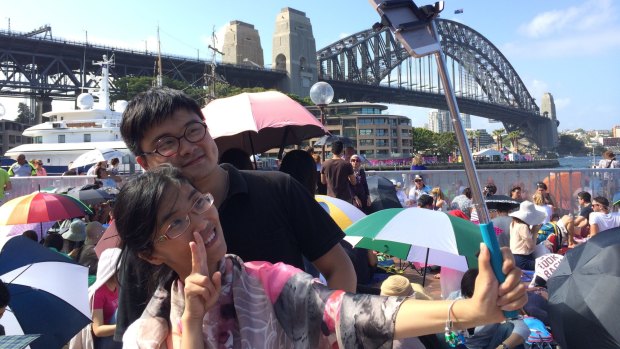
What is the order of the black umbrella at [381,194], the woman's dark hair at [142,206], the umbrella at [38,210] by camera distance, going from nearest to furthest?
the woman's dark hair at [142,206]
the umbrella at [38,210]
the black umbrella at [381,194]

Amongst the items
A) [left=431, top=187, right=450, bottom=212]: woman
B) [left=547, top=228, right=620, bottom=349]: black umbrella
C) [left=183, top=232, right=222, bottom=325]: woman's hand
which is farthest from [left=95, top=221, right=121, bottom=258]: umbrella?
[left=431, top=187, right=450, bottom=212]: woman

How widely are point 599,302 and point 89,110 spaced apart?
109ft

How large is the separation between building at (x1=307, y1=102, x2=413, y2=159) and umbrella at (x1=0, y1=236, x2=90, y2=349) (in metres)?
59.1

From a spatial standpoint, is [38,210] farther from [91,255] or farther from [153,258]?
[153,258]

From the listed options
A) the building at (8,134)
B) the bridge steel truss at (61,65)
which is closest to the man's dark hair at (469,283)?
the bridge steel truss at (61,65)

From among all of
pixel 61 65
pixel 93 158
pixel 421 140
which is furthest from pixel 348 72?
pixel 93 158

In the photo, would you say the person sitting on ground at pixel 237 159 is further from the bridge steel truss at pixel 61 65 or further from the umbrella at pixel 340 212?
the bridge steel truss at pixel 61 65

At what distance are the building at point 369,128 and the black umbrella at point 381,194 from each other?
53429mm

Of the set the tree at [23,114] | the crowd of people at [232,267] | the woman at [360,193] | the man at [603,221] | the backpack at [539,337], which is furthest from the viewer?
the tree at [23,114]

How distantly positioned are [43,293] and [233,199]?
4.89 ft

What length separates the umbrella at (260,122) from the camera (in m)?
3.20

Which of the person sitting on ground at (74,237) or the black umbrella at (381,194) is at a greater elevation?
the black umbrella at (381,194)

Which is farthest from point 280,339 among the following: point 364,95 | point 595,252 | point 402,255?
point 364,95

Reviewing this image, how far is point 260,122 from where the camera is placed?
3217 mm
